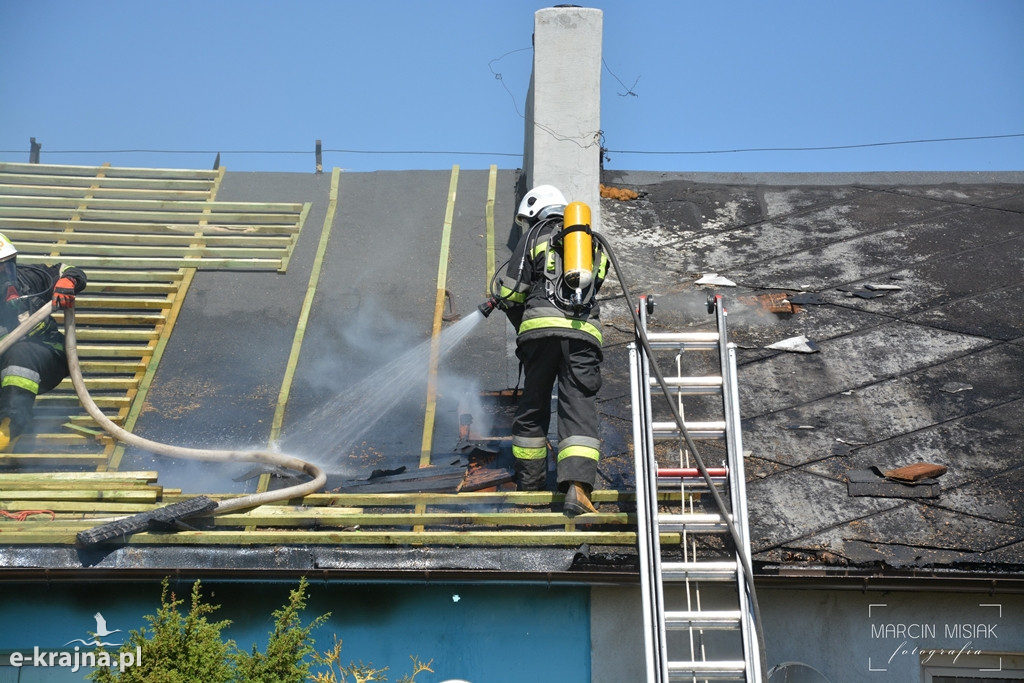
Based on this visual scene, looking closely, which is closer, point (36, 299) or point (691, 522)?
point (691, 522)

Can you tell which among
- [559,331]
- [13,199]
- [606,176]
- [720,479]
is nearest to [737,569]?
[720,479]

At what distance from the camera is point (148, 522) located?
17.1ft

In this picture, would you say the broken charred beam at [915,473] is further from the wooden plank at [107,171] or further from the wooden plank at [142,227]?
the wooden plank at [107,171]

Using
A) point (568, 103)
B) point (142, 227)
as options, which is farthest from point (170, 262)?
point (568, 103)

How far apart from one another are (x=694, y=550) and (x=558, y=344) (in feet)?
4.98

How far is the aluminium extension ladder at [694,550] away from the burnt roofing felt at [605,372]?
0.31 meters

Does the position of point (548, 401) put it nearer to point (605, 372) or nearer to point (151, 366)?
point (605, 372)

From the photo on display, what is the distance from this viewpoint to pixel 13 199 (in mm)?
9766

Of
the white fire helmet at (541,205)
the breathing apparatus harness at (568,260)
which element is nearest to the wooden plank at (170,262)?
the white fire helmet at (541,205)

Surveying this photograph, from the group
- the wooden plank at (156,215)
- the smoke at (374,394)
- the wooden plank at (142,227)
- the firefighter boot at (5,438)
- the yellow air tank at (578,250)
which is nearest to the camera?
the yellow air tank at (578,250)

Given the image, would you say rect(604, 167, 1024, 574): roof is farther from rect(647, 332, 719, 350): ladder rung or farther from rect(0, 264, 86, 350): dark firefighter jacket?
rect(0, 264, 86, 350): dark firefighter jacket

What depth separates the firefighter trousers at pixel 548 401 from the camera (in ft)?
18.7

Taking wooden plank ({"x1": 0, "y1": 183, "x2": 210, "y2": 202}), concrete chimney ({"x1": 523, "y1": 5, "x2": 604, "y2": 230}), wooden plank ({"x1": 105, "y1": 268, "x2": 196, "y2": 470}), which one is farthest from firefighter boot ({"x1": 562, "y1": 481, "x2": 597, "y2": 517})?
wooden plank ({"x1": 0, "y1": 183, "x2": 210, "y2": 202})

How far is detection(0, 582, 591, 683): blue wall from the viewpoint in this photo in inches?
209
